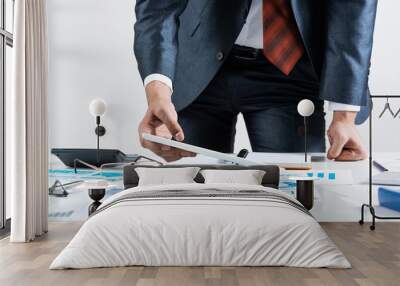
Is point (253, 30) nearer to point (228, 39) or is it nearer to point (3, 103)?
point (228, 39)

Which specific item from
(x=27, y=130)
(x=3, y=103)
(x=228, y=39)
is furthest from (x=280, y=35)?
(x=3, y=103)

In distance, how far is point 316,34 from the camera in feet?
18.1

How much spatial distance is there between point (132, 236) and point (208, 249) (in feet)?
1.67

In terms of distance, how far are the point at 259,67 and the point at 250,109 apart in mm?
426

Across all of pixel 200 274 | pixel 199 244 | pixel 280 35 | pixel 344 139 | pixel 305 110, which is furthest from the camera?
pixel 344 139

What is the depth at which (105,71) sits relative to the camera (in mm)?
5977

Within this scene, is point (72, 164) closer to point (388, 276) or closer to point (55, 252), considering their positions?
point (55, 252)

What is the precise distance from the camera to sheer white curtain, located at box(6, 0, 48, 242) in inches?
192

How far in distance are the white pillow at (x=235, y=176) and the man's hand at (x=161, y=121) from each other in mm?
331

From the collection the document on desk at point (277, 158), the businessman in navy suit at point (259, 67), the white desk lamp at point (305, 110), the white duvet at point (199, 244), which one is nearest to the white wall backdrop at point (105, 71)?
the businessman in navy suit at point (259, 67)

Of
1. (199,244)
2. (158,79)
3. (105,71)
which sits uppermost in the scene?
(105,71)

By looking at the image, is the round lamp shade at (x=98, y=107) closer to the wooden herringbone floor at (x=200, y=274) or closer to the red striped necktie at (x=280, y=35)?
the red striped necktie at (x=280, y=35)

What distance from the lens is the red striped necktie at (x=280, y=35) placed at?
5484mm

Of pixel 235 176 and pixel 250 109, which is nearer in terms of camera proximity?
pixel 235 176
